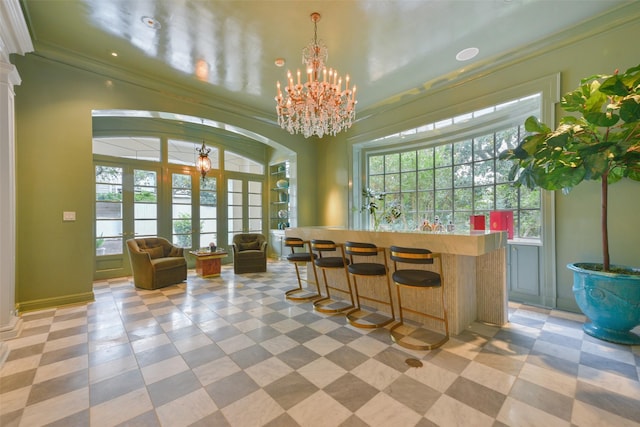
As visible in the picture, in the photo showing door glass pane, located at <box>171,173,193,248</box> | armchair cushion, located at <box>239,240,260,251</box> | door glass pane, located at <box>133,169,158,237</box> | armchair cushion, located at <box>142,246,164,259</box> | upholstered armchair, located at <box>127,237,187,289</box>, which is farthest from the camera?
door glass pane, located at <box>171,173,193,248</box>

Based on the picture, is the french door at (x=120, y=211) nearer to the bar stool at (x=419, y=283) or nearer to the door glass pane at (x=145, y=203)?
the door glass pane at (x=145, y=203)

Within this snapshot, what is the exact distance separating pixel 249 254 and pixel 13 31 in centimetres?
443

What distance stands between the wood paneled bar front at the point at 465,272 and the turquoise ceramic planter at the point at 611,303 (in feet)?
2.27

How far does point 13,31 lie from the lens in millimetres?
2887

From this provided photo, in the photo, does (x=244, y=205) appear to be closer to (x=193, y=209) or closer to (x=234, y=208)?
(x=234, y=208)

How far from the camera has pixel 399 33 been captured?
3.25 meters

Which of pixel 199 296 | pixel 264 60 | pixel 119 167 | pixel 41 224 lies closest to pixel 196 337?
pixel 199 296

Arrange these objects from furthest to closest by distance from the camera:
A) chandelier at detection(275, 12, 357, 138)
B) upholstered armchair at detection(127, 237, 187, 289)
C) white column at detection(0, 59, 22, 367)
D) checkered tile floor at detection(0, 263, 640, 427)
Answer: upholstered armchair at detection(127, 237, 187, 289) < chandelier at detection(275, 12, 357, 138) < white column at detection(0, 59, 22, 367) < checkered tile floor at detection(0, 263, 640, 427)

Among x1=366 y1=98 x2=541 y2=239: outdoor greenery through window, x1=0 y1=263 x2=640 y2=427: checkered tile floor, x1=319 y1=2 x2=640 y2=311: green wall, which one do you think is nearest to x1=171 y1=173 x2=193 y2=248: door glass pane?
x1=0 y1=263 x2=640 y2=427: checkered tile floor

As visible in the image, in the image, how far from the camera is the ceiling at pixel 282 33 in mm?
2834

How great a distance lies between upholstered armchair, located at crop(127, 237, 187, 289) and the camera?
14.5 ft

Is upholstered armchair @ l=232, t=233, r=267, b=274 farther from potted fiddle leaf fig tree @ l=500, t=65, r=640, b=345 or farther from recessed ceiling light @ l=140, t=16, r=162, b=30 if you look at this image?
potted fiddle leaf fig tree @ l=500, t=65, r=640, b=345

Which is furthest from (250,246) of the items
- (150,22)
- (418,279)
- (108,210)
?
(418,279)

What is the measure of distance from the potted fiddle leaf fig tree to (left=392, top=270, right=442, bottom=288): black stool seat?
163cm
